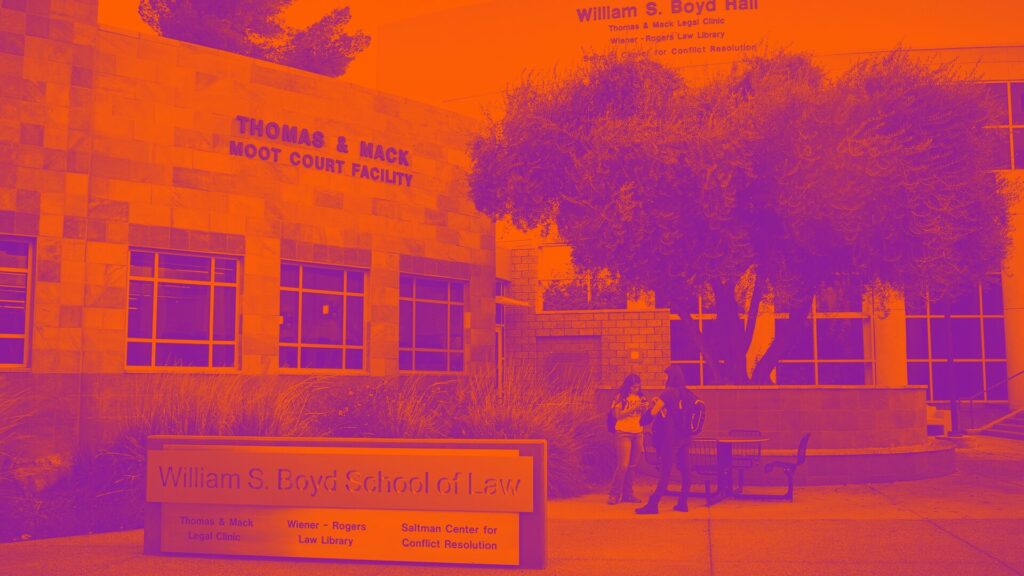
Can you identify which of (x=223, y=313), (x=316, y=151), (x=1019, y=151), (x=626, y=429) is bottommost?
(x=626, y=429)

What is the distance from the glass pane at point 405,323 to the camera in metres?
21.2

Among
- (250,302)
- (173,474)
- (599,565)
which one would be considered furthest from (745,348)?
(173,474)

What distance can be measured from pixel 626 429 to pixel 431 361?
371 inches

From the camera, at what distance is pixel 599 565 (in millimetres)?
8664

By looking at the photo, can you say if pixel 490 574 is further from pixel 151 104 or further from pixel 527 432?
pixel 151 104

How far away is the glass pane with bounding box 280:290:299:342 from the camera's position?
1925 cm

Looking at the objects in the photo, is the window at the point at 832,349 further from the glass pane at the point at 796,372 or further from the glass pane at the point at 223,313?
the glass pane at the point at 223,313

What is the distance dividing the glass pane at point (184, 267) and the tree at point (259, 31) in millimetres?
16565

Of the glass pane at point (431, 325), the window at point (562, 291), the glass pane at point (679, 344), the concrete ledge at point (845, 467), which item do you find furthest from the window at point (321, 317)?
the glass pane at point (679, 344)

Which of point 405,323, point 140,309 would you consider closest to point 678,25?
point 405,323

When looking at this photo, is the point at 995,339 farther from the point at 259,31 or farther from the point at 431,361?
the point at 259,31

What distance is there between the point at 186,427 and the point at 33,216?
17.3ft

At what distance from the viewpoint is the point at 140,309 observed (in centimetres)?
1739

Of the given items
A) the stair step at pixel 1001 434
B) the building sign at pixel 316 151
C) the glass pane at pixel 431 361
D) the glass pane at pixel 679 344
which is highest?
the building sign at pixel 316 151
